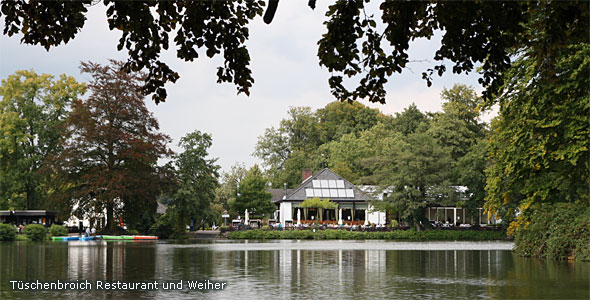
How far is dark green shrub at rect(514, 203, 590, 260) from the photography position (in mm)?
25266

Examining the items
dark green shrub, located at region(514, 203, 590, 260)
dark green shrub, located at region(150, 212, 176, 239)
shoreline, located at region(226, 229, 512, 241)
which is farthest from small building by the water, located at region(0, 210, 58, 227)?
dark green shrub, located at region(514, 203, 590, 260)

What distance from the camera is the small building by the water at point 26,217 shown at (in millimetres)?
57969

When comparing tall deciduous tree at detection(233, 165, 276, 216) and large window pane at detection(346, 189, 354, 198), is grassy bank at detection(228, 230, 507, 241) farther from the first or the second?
large window pane at detection(346, 189, 354, 198)

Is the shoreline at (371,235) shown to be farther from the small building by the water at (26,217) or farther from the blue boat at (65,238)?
the small building by the water at (26,217)

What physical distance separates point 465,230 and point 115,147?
2984 cm

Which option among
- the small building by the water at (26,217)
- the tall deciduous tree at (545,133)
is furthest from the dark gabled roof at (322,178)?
the tall deciduous tree at (545,133)

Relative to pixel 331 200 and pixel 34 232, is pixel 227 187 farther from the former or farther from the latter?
pixel 34 232

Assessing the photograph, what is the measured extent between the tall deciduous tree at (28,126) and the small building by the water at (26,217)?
80.3 inches

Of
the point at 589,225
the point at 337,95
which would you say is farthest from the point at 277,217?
the point at 337,95

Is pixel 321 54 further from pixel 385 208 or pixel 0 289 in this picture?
pixel 385 208

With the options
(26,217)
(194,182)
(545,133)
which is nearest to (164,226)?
(194,182)

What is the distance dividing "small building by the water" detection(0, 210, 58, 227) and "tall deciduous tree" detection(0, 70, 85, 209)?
80.3 inches

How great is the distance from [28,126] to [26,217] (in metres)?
8.21

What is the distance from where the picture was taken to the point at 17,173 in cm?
5881
